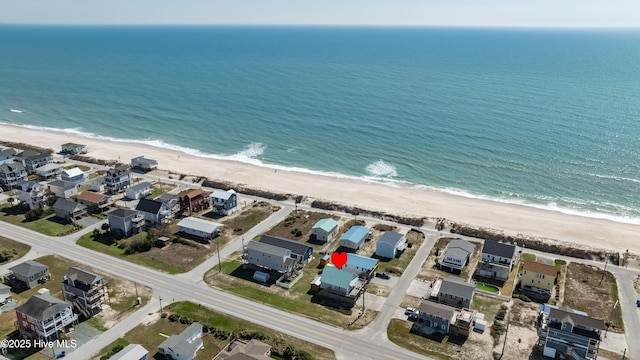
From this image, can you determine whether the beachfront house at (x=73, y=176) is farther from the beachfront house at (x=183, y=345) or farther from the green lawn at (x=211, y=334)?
the beachfront house at (x=183, y=345)

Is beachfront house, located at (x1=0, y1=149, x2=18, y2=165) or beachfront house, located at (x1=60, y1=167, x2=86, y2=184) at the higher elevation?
beachfront house, located at (x1=0, y1=149, x2=18, y2=165)

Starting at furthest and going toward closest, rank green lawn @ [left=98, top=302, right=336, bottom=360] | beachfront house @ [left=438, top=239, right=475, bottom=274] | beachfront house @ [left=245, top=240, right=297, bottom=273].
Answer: beachfront house @ [left=438, top=239, right=475, bottom=274]
beachfront house @ [left=245, top=240, right=297, bottom=273]
green lawn @ [left=98, top=302, right=336, bottom=360]

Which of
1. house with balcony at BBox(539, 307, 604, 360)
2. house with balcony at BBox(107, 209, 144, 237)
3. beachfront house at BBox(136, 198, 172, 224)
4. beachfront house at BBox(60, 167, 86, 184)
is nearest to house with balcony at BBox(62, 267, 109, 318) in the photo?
house with balcony at BBox(107, 209, 144, 237)

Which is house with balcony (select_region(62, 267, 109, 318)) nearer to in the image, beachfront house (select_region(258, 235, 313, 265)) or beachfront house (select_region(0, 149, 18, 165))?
beachfront house (select_region(258, 235, 313, 265))

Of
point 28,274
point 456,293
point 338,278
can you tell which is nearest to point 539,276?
point 456,293

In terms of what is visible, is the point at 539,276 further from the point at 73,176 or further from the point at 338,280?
the point at 73,176
